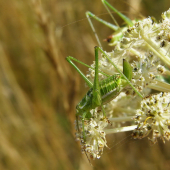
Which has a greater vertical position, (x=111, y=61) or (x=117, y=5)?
(x=117, y=5)

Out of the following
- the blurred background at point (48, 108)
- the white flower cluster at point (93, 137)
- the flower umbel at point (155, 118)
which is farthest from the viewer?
the blurred background at point (48, 108)

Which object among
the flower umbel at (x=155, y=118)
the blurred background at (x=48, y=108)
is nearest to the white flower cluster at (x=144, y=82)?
the flower umbel at (x=155, y=118)

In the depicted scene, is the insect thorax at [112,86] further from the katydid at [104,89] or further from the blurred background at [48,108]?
the blurred background at [48,108]

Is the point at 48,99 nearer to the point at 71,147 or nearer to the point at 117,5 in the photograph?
the point at 71,147

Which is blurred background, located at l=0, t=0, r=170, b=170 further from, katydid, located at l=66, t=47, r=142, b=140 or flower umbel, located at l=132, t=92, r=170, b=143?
flower umbel, located at l=132, t=92, r=170, b=143

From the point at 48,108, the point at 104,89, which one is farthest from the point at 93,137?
the point at 48,108

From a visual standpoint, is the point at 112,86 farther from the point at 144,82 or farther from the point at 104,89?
the point at 144,82

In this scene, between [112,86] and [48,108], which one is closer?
[112,86]

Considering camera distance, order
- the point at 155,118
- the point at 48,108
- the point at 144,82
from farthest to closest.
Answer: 1. the point at 48,108
2. the point at 144,82
3. the point at 155,118

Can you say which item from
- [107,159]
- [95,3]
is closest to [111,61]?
[107,159]
